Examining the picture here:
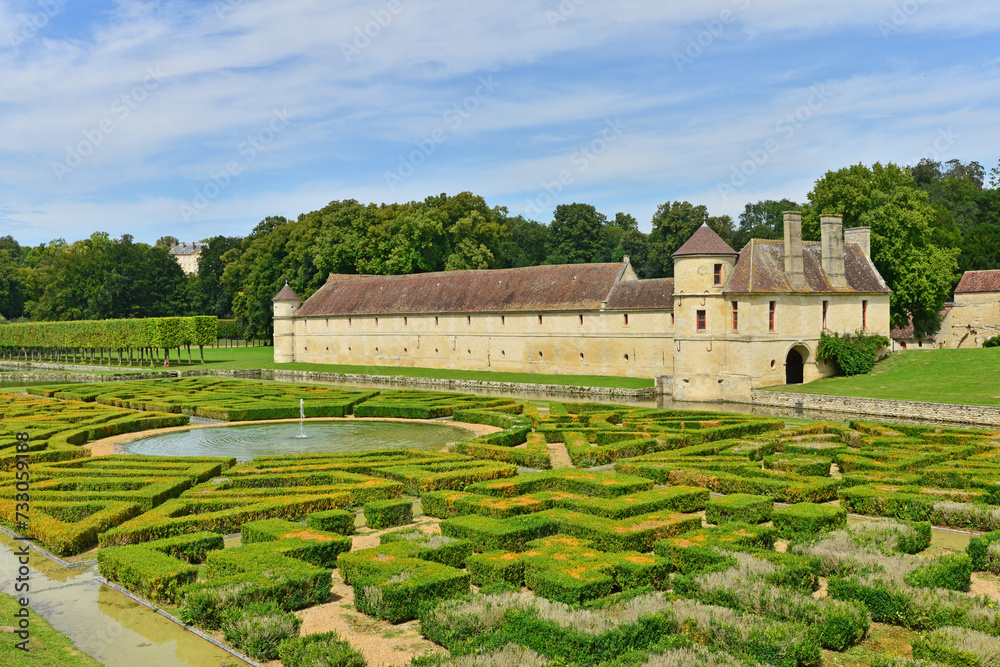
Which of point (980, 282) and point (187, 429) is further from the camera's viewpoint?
point (980, 282)

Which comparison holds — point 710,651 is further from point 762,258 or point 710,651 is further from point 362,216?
point 362,216

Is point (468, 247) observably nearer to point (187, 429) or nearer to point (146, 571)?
point (187, 429)

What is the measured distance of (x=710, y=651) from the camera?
9.12 m

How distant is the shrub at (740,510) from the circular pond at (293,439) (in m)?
11.4

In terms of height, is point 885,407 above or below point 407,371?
below

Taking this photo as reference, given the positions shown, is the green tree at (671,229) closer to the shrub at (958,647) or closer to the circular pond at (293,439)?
the circular pond at (293,439)

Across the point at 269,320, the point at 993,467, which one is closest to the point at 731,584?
the point at 993,467

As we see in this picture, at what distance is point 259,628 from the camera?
9539 millimetres

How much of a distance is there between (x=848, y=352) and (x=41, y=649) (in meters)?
37.1

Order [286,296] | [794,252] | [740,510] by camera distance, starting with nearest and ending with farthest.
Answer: [740,510] < [794,252] < [286,296]

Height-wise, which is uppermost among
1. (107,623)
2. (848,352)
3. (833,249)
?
(833,249)

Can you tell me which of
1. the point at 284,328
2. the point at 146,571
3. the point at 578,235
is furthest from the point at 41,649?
the point at 578,235

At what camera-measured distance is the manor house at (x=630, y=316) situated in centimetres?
3756

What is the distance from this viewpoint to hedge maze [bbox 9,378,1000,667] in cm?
940
